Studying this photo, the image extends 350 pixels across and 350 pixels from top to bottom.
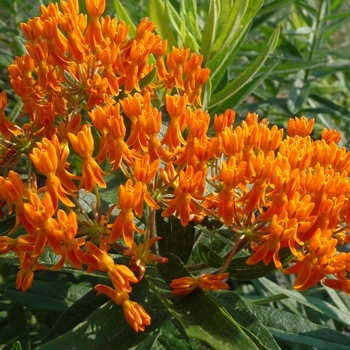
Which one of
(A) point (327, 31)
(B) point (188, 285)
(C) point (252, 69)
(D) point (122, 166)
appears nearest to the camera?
(B) point (188, 285)

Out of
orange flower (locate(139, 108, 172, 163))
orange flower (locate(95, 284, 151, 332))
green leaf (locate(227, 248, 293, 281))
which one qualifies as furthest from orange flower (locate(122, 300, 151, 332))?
orange flower (locate(139, 108, 172, 163))

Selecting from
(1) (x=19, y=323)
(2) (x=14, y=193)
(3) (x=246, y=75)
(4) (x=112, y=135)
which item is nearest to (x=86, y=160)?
(4) (x=112, y=135)

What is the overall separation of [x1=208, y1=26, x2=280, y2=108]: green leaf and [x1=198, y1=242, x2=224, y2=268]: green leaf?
0.83m

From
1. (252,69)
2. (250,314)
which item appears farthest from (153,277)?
(252,69)

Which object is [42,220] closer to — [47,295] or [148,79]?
[148,79]

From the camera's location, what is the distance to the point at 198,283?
156 centimetres

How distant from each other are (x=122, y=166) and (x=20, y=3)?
274 centimetres

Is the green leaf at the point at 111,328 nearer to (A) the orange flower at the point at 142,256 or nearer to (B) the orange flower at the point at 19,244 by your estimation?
(A) the orange flower at the point at 142,256

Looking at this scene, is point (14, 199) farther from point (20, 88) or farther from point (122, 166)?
point (20, 88)

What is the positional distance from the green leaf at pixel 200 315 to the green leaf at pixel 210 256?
0.10 m

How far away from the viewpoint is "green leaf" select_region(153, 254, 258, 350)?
145cm

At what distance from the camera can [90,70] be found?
1973 mm

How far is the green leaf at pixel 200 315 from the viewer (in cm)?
145

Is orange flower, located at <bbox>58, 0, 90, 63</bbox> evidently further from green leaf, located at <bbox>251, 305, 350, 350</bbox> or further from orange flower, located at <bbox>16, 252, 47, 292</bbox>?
green leaf, located at <bbox>251, 305, 350, 350</bbox>
